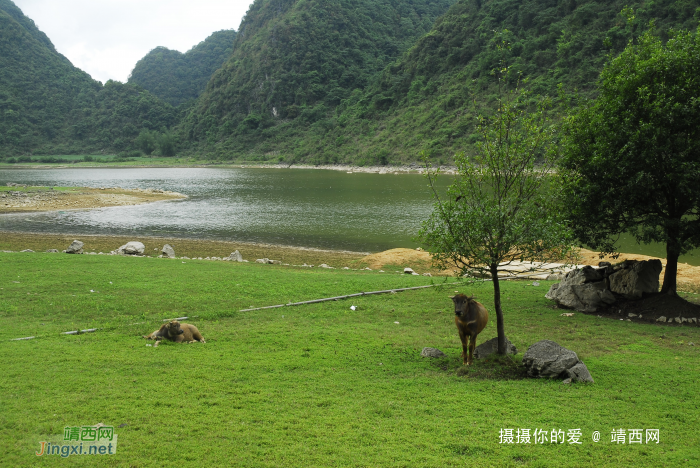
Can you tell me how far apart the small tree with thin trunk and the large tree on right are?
377 cm

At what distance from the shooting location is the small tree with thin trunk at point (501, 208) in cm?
922

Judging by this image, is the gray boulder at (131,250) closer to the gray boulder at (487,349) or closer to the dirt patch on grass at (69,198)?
the gray boulder at (487,349)

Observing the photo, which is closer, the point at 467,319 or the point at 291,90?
the point at 467,319

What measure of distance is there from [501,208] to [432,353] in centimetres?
371

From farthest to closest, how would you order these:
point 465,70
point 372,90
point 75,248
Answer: point 372,90 → point 465,70 → point 75,248

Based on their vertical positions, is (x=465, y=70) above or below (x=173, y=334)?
above

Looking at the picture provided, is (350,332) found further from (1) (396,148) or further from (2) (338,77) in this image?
(2) (338,77)

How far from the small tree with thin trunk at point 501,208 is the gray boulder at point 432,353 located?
4.48 feet

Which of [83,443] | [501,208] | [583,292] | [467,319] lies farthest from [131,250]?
[583,292]

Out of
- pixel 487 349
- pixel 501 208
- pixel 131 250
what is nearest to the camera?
pixel 501 208

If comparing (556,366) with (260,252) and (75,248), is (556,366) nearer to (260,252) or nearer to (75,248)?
(260,252)

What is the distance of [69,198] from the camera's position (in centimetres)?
5550

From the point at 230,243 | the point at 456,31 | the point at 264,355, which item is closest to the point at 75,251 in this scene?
the point at 230,243

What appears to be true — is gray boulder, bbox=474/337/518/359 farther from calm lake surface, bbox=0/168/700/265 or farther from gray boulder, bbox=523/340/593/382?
calm lake surface, bbox=0/168/700/265
